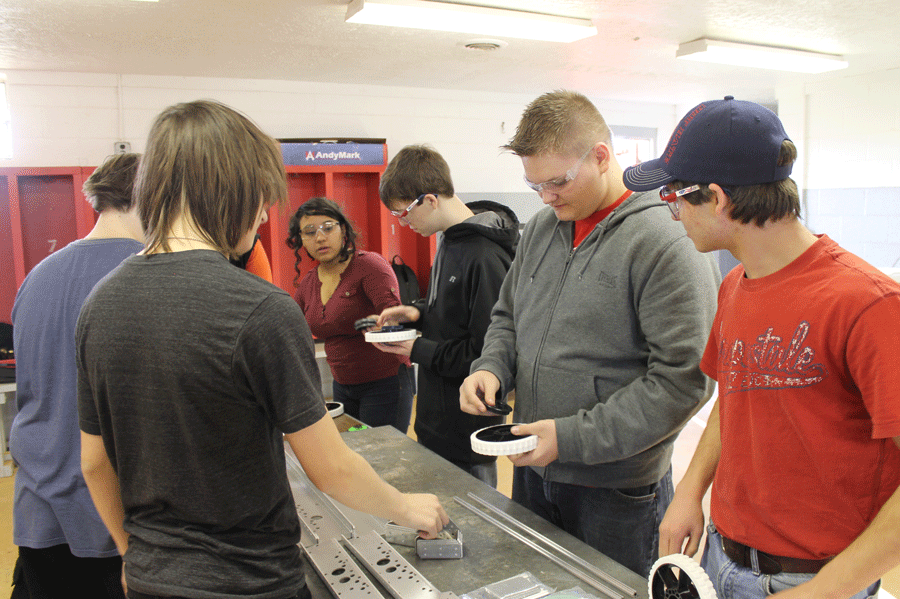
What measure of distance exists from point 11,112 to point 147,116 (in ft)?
3.00

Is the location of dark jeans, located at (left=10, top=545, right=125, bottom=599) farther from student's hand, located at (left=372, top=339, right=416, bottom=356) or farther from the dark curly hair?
the dark curly hair

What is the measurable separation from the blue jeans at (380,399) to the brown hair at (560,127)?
5.08 feet

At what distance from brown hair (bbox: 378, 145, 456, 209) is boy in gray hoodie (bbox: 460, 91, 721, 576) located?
25.4 inches

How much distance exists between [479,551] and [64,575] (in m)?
1.12

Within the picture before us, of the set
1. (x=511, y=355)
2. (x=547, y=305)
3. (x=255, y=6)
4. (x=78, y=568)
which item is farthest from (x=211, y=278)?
(x=255, y=6)

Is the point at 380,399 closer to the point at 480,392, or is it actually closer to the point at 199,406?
the point at 480,392

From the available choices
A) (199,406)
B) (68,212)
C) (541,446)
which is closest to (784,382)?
(541,446)

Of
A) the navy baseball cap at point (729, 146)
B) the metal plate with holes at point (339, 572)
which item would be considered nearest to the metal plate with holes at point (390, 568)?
the metal plate with holes at point (339, 572)

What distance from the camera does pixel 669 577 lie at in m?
0.99

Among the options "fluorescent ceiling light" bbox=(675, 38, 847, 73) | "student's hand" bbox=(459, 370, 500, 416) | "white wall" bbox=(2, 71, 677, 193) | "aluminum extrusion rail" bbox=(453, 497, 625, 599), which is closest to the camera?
"aluminum extrusion rail" bbox=(453, 497, 625, 599)

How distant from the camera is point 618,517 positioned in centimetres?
149

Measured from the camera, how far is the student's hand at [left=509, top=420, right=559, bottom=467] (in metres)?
1.39

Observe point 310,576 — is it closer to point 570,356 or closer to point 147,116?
point 570,356

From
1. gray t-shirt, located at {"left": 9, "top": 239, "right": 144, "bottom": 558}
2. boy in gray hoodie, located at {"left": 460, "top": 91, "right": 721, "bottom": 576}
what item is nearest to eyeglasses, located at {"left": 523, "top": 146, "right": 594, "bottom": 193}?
boy in gray hoodie, located at {"left": 460, "top": 91, "right": 721, "bottom": 576}
